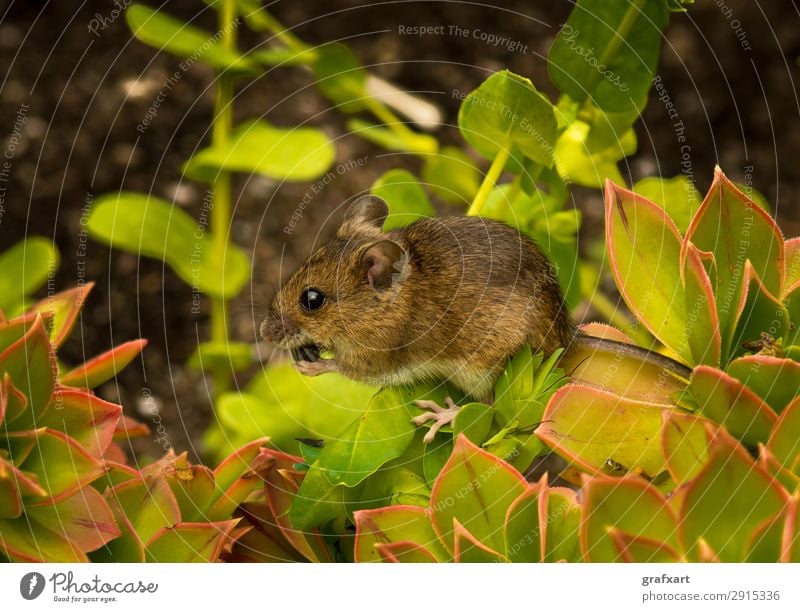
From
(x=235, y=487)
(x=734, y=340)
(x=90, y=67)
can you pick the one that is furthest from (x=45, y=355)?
(x=90, y=67)

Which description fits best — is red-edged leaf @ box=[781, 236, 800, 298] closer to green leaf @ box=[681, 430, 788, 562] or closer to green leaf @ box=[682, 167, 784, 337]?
green leaf @ box=[682, 167, 784, 337]

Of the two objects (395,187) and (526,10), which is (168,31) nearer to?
(395,187)

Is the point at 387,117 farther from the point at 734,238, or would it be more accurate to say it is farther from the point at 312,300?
the point at 734,238

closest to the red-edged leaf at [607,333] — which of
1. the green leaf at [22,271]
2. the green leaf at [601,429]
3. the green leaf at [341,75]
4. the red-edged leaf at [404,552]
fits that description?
the green leaf at [601,429]

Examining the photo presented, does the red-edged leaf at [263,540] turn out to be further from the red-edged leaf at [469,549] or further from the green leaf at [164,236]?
the green leaf at [164,236]

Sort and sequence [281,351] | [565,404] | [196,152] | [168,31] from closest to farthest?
[565,404], [168,31], [196,152], [281,351]

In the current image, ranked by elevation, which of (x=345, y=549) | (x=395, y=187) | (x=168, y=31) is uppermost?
(x=168, y=31)

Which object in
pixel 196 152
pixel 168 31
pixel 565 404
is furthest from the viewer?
pixel 196 152
